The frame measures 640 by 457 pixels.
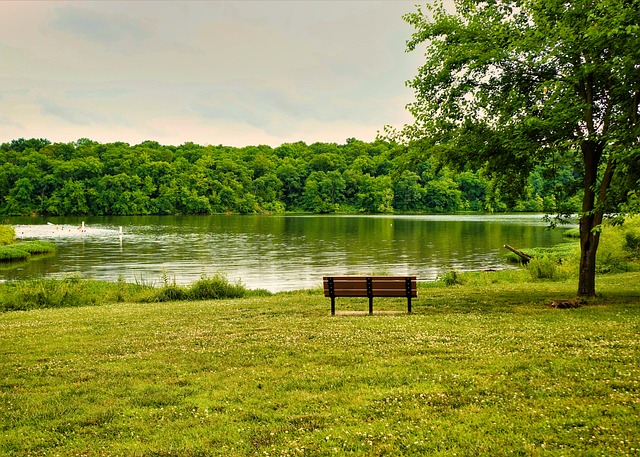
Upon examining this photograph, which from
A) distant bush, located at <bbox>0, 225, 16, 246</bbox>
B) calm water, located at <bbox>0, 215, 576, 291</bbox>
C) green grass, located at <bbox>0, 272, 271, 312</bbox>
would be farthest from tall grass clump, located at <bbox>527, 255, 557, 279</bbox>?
distant bush, located at <bbox>0, 225, 16, 246</bbox>

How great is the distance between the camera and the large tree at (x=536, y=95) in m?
14.6

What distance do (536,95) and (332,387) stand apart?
14225 millimetres

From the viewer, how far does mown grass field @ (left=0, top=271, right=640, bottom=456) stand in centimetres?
606

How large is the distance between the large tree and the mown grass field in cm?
496

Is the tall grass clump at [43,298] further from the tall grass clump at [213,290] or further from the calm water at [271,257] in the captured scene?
the calm water at [271,257]

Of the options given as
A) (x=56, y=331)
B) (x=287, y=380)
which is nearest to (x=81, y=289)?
(x=56, y=331)

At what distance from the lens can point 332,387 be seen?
799cm

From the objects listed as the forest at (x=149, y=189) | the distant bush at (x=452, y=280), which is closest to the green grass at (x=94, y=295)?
the distant bush at (x=452, y=280)

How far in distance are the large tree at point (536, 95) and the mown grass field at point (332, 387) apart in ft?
16.3

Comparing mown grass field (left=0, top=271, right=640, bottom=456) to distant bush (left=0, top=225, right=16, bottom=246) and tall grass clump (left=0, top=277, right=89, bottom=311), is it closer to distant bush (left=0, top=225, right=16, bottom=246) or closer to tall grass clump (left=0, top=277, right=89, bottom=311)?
tall grass clump (left=0, top=277, right=89, bottom=311)

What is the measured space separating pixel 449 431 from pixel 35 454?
5.21 m

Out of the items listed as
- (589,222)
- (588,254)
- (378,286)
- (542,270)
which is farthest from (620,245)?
(378,286)

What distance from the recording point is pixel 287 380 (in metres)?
8.41

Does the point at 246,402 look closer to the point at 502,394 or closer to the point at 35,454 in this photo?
the point at 35,454
